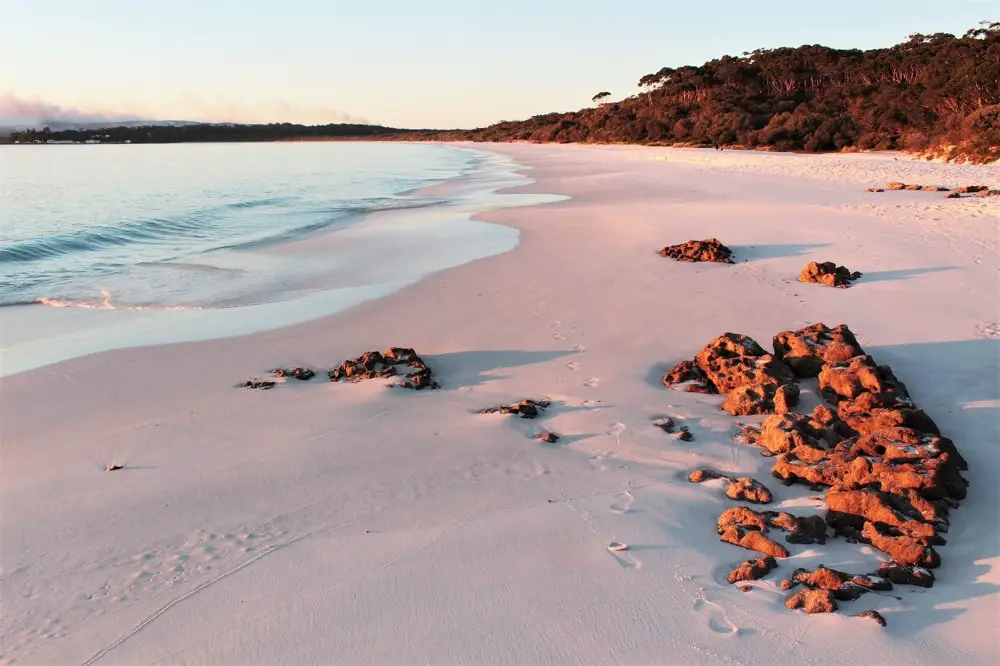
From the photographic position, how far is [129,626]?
278 centimetres

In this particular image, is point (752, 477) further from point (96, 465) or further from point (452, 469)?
point (96, 465)

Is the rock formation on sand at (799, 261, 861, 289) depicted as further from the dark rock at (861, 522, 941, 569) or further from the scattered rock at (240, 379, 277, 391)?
the scattered rock at (240, 379, 277, 391)

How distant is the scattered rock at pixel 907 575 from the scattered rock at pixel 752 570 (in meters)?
0.48

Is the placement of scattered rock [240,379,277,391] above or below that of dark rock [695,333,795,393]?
below

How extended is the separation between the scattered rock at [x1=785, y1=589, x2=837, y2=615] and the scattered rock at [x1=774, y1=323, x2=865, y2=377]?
2.64 m

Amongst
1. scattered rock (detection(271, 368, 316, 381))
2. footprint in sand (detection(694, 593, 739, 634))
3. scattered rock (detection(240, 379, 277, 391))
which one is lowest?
footprint in sand (detection(694, 593, 739, 634))

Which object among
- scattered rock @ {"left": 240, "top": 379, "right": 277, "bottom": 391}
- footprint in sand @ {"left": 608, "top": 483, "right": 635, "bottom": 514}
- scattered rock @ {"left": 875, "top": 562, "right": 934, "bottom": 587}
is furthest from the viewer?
scattered rock @ {"left": 240, "top": 379, "right": 277, "bottom": 391}

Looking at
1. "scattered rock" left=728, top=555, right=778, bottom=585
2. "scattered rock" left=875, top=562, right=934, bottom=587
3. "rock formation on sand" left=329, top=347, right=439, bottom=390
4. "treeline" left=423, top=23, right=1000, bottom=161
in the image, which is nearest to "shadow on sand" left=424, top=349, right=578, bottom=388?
"rock formation on sand" left=329, top=347, right=439, bottom=390

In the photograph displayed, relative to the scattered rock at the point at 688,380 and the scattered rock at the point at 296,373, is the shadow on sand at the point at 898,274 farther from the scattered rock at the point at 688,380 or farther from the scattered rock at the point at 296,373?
the scattered rock at the point at 296,373

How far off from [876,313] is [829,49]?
2629 inches

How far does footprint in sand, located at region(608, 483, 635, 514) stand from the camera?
11.8 feet

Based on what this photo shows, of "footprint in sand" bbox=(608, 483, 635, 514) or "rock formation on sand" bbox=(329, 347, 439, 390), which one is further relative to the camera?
"rock formation on sand" bbox=(329, 347, 439, 390)

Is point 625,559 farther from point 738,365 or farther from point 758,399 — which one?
point 738,365

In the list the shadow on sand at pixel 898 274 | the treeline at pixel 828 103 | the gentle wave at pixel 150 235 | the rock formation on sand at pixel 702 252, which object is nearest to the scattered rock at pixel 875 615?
the shadow on sand at pixel 898 274
